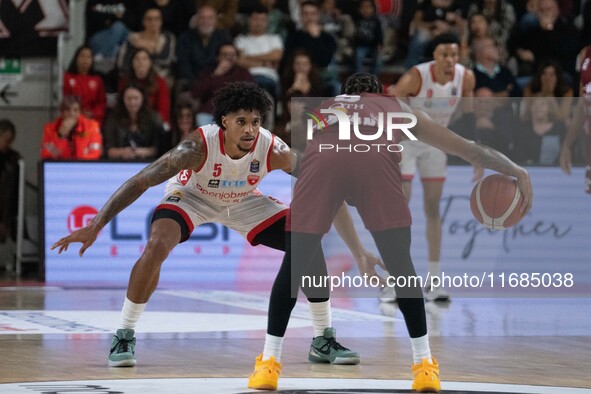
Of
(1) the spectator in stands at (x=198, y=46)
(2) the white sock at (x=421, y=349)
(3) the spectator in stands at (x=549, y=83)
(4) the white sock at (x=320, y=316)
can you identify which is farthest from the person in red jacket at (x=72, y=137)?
(2) the white sock at (x=421, y=349)

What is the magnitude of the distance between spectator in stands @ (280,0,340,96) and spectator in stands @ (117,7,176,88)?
1.33m

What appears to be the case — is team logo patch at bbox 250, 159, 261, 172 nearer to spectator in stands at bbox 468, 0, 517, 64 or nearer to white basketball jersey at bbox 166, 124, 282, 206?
white basketball jersey at bbox 166, 124, 282, 206

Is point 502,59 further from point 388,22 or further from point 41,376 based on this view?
point 41,376

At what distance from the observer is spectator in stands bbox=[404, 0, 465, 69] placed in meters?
14.1

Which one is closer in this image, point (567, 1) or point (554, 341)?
point (554, 341)

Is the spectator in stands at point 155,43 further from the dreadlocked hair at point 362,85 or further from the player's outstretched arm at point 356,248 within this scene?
the dreadlocked hair at point 362,85

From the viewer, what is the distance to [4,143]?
540 inches

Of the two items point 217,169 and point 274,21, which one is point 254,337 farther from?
point 274,21

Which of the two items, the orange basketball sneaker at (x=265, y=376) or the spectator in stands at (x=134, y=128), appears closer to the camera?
the orange basketball sneaker at (x=265, y=376)

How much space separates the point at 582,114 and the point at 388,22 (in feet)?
13.5

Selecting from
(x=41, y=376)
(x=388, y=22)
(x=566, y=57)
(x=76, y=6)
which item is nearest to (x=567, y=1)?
(x=566, y=57)

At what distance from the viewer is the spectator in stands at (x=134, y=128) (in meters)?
12.7

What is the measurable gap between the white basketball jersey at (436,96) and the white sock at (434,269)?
4.03 ft

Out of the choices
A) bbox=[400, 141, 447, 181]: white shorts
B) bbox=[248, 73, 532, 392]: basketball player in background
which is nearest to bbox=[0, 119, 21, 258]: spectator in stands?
bbox=[400, 141, 447, 181]: white shorts
